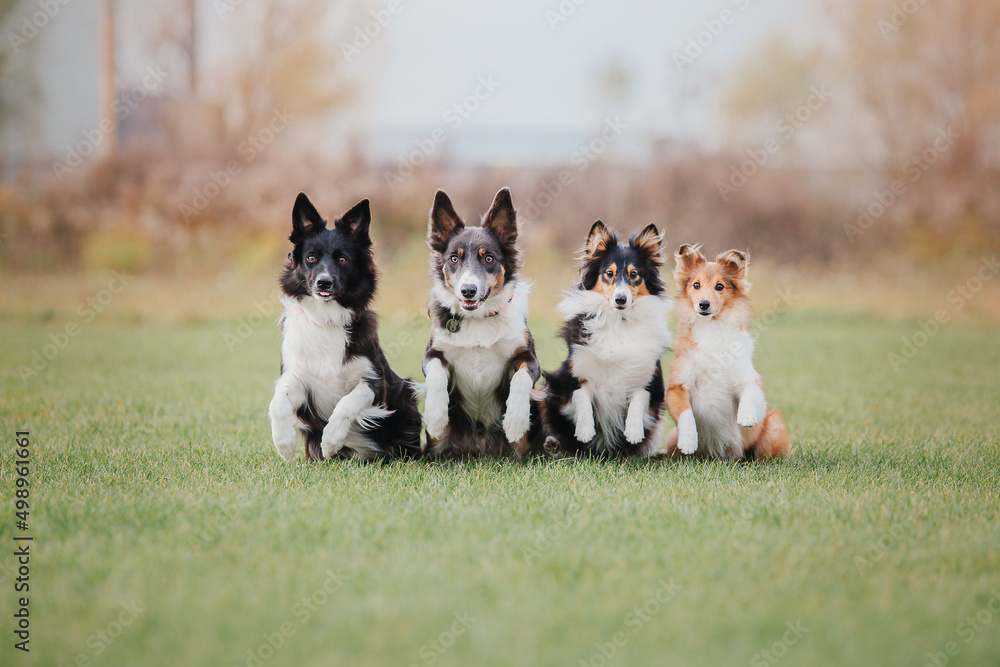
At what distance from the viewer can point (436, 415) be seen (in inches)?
198

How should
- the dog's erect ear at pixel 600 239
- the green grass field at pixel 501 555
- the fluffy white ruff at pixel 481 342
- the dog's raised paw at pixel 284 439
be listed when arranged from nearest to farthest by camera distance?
the green grass field at pixel 501 555 < the dog's raised paw at pixel 284 439 < the fluffy white ruff at pixel 481 342 < the dog's erect ear at pixel 600 239

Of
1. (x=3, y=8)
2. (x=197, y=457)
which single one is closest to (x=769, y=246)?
(x=197, y=457)

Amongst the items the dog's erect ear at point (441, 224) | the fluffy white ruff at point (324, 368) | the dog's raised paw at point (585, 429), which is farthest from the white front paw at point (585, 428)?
the dog's erect ear at point (441, 224)

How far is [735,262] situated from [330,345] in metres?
2.79

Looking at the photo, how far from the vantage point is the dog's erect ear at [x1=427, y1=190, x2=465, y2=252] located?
5.44 meters

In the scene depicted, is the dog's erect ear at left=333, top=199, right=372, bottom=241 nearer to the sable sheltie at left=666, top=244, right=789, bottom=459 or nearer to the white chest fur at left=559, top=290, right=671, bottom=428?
the white chest fur at left=559, top=290, right=671, bottom=428

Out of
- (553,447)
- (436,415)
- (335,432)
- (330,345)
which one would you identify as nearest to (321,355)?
(330,345)

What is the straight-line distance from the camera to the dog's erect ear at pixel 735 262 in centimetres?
538

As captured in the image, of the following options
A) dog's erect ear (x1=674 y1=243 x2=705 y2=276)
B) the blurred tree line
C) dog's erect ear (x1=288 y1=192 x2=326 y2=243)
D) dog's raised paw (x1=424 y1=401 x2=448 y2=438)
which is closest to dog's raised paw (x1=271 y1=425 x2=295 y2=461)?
dog's raised paw (x1=424 y1=401 x2=448 y2=438)

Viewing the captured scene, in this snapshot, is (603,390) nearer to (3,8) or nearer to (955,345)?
(955,345)

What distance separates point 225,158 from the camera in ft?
64.1

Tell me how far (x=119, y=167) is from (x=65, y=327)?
6.74 meters

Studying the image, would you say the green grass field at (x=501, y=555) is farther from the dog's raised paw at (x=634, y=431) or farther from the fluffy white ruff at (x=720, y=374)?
the fluffy white ruff at (x=720, y=374)

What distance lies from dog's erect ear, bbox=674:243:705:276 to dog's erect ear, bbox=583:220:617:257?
0.47 m
